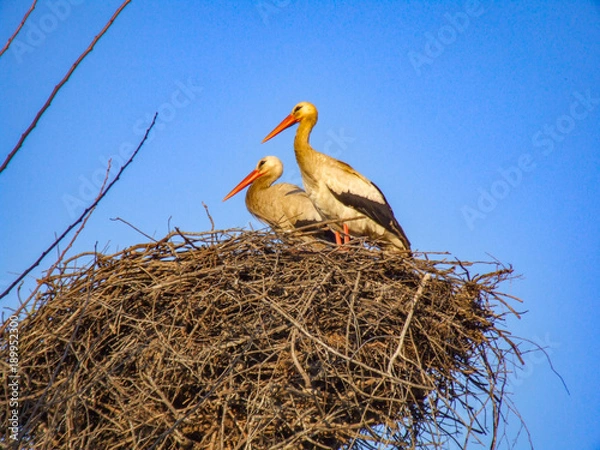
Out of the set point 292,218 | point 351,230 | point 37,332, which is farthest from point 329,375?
point 292,218

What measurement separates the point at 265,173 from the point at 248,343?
124 inches

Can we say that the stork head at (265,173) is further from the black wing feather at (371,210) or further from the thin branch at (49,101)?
the thin branch at (49,101)

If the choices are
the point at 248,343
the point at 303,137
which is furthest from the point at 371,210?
the point at 248,343

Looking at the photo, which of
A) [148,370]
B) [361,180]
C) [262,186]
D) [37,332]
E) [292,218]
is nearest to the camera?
[148,370]

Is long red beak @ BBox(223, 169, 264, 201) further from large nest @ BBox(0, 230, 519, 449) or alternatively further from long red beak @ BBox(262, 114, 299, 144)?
large nest @ BBox(0, 230, 519, 449)

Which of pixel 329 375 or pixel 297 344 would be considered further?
pixel 297 344

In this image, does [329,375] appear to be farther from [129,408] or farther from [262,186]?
[262,186]

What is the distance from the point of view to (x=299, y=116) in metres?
5.59

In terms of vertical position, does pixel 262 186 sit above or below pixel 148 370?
above

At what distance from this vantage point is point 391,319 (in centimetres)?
349

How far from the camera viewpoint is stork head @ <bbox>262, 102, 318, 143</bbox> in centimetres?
550

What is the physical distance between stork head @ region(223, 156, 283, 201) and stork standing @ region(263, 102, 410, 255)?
2.78 ft

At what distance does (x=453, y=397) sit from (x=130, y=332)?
173 centimetres

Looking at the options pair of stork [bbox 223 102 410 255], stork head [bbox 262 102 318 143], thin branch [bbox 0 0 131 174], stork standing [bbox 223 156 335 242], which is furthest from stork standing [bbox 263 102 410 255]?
thin branch [bbox 0 0 131 174]
